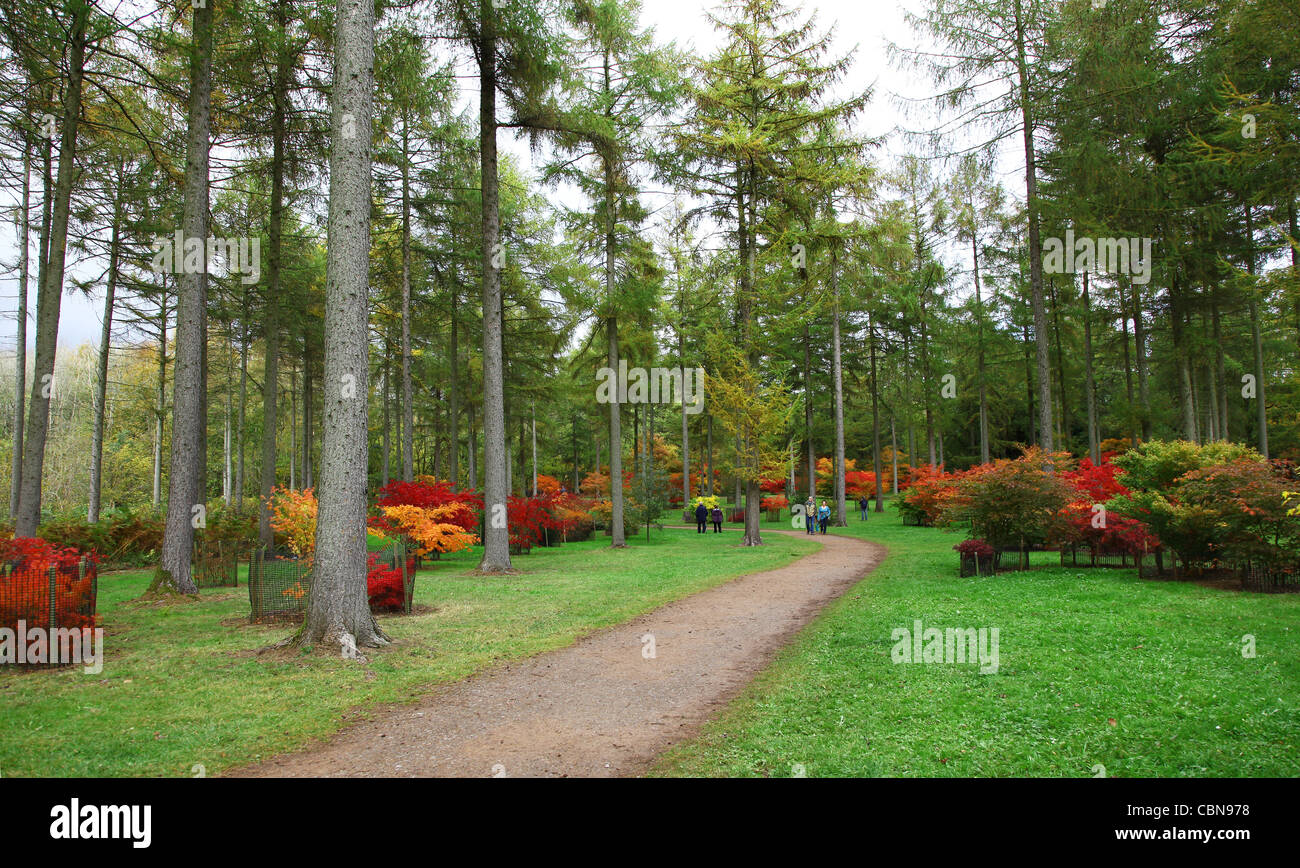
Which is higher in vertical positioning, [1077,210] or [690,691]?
[1077,210]

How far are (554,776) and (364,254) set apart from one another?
6.75 meters

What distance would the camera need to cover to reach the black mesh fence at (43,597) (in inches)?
271

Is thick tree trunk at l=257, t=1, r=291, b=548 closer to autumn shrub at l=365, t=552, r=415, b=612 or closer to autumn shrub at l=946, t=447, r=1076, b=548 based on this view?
autumn shrub at l=365, t=552, r=415, b=612

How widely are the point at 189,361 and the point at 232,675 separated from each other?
24.2 ft

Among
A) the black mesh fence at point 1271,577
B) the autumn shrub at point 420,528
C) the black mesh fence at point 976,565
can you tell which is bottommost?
the black mesh fence at point 976,565

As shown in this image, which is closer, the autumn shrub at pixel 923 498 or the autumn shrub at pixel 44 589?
the autumn shrub at pixel 44 589

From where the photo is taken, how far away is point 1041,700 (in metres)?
5.42

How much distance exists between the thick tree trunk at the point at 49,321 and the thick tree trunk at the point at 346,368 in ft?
23.6

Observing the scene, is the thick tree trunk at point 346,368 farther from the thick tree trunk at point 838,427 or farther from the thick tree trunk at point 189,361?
the thick tree trunk at point 838,427

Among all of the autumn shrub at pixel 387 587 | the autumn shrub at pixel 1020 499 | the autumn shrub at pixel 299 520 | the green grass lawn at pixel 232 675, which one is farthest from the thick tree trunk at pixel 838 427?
the autumn shrub at pixel 299 520
